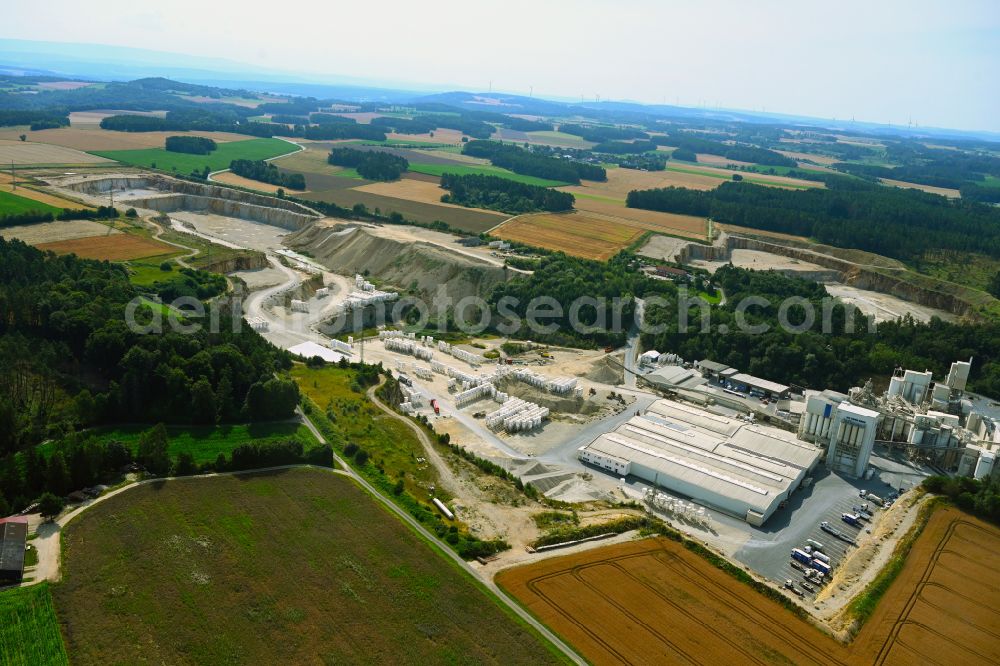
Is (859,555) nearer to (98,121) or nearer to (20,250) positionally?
(20,250)

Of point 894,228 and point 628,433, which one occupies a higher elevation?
point 894,228

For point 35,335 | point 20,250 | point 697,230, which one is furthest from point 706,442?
point 697,230

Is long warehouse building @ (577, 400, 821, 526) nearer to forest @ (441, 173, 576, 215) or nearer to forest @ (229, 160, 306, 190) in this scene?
forest @ (441, 173, 576, 215)

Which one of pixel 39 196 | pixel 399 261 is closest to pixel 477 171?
pixel 399 261

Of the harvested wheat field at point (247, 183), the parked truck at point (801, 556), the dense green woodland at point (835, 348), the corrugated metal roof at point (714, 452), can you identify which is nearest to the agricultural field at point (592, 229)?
the dense green woodland at point (835, 348)

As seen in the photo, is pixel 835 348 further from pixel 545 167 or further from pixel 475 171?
pixel 475 171

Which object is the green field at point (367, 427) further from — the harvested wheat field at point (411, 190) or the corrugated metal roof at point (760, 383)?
the harvested wheat field at point (411, 190)
